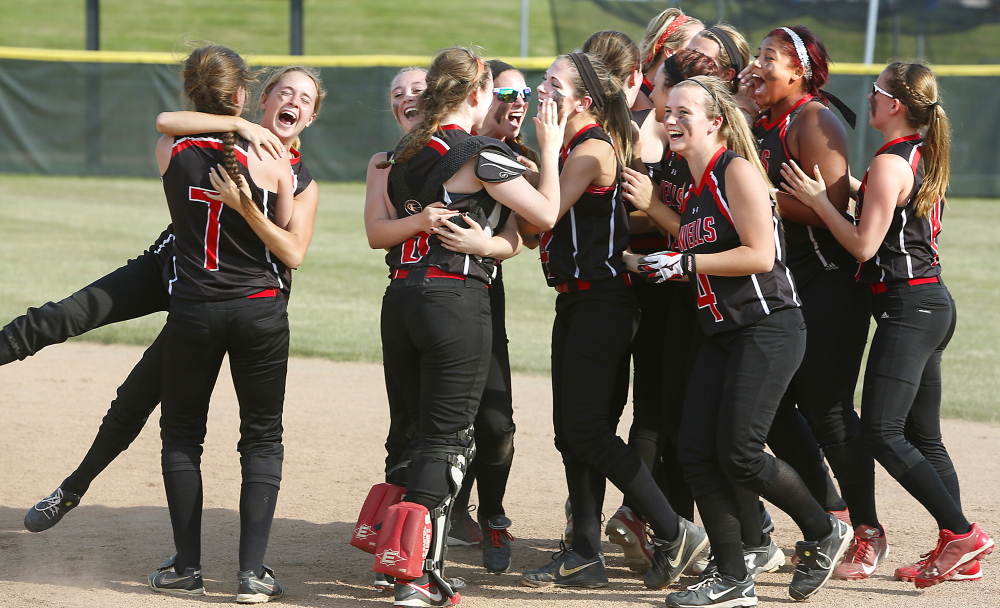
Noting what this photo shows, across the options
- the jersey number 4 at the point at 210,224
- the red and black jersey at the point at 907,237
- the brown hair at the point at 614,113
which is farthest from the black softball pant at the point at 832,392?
the jersey number 4 at the point at 210,224

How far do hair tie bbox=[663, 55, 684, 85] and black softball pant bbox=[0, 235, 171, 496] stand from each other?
6.96 feet

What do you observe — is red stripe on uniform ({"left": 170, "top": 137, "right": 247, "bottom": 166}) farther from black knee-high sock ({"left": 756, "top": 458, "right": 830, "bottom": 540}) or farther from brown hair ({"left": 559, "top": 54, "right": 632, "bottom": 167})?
black knee-high sock ({"left": 756, "top": 458, "right": 830, "bottom": 540})

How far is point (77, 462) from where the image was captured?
5.37m

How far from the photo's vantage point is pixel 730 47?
4.15 meters

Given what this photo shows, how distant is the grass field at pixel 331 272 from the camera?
819cm

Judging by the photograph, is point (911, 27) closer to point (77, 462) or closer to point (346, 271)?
point (346, 271)

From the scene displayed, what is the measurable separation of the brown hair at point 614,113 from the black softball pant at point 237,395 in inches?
53.7

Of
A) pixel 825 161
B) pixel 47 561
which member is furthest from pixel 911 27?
pixel 47 561

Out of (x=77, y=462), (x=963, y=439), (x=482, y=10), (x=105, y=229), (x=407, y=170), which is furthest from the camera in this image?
(x=482, y=10)

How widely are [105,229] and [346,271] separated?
3839 mm

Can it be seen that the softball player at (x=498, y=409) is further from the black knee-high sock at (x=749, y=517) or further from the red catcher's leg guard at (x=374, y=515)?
the black knee-high sock at (x=749, y=517)

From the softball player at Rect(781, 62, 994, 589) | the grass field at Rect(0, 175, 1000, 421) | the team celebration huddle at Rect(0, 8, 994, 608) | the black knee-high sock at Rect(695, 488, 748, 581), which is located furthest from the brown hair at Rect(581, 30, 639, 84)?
the grass field at Rect(0, 175, 1000, 421)

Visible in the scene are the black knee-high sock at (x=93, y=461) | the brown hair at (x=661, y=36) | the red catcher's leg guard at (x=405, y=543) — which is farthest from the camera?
the brown hair at (x=661, y=36)

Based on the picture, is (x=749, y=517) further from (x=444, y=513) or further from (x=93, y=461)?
(x=93, y=461)
